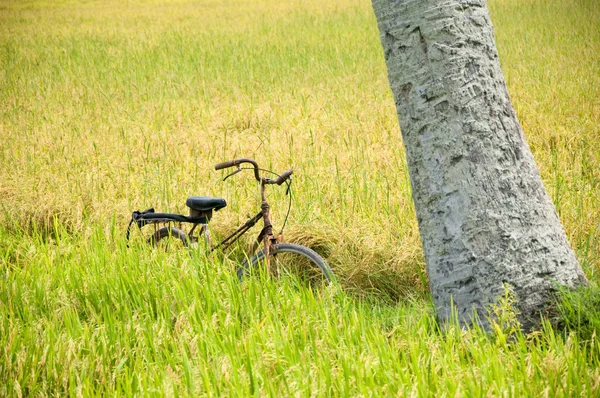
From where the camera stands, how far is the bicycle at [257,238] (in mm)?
3770

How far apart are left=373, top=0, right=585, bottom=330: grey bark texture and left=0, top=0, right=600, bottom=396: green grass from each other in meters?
0.18

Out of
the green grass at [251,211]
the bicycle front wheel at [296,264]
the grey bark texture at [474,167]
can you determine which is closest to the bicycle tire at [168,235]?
the green grass at [251,211]

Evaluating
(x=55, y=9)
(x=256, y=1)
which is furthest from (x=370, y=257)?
(x=55, y=9)

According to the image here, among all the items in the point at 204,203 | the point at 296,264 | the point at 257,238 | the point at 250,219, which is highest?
the point at 204,203

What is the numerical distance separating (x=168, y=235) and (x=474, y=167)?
2.18 m

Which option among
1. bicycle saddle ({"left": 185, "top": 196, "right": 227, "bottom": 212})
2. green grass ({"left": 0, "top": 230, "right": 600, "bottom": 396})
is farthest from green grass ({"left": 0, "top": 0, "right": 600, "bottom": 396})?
bicycle saddle ({"left": 185, "top": 196, "right": 227, "bottom": 212})

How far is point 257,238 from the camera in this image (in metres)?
4.00

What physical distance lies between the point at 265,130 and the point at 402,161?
237 centimetres

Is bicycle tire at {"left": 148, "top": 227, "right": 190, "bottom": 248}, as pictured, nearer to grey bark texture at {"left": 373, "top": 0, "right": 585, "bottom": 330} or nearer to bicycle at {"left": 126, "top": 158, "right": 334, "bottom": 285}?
bicycle at {"left": 126, "top": 158, "right": 334, "bottom": 285}

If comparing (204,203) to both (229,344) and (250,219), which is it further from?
(229,344)

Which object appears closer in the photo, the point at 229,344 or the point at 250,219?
the point at 229,344

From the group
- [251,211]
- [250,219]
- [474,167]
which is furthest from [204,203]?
[474,167]

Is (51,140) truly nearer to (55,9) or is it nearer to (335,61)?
(335,61)

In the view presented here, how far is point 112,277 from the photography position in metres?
3.70
